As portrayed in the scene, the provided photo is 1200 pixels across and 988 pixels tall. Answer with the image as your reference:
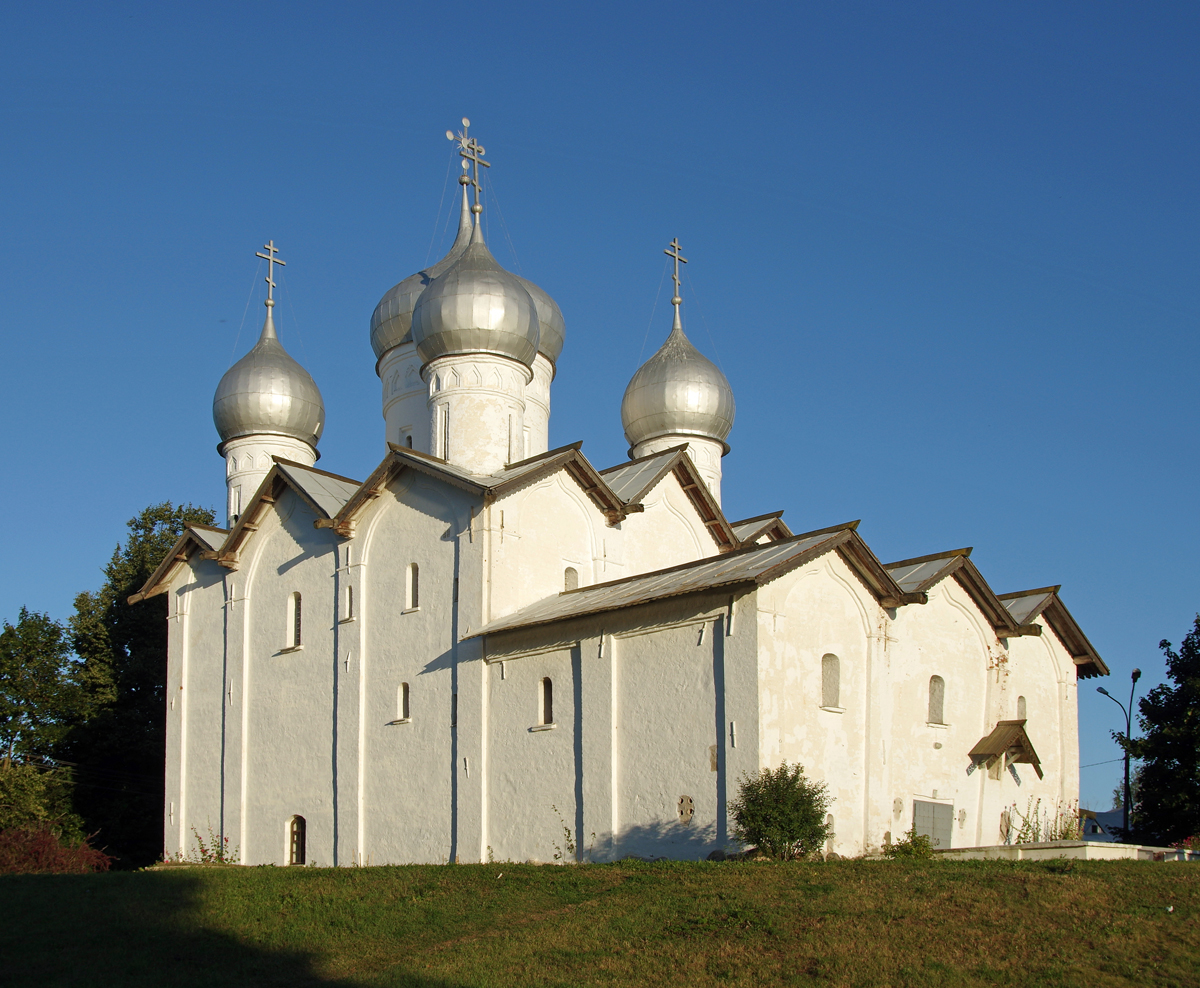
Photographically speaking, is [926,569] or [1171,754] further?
[1171,754]

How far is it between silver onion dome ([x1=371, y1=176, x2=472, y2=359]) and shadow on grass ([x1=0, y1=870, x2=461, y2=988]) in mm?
15592

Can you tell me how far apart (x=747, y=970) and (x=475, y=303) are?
15.4 meters

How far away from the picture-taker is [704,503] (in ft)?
80.5

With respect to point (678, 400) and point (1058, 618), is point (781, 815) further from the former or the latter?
point (678, 400)

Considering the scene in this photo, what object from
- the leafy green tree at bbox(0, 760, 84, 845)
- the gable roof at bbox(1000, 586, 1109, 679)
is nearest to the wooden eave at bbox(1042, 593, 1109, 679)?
the gable roof at bbox(1000, 586, 1109, 679)

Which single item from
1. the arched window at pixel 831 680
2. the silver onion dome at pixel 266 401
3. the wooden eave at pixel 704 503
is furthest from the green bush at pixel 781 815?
the silver onion dome at pixel 266 401

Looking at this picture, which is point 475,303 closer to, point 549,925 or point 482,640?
point 482,640

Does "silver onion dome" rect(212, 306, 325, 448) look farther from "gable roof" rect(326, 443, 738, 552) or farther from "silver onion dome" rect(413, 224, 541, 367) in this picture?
"gable roof" rect(326, 443, 738, 552)

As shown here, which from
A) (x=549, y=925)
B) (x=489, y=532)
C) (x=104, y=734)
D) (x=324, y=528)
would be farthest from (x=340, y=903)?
(x=104, y=734)

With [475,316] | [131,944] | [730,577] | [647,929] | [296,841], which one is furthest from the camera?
[475,316]

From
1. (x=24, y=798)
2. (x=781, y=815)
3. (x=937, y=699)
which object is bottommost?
(x=24, y=798)

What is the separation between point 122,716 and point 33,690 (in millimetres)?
2813

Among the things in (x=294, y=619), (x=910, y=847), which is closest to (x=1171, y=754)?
(x=910, y=847)

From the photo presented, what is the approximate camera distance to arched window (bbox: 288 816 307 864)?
76.4 feet
